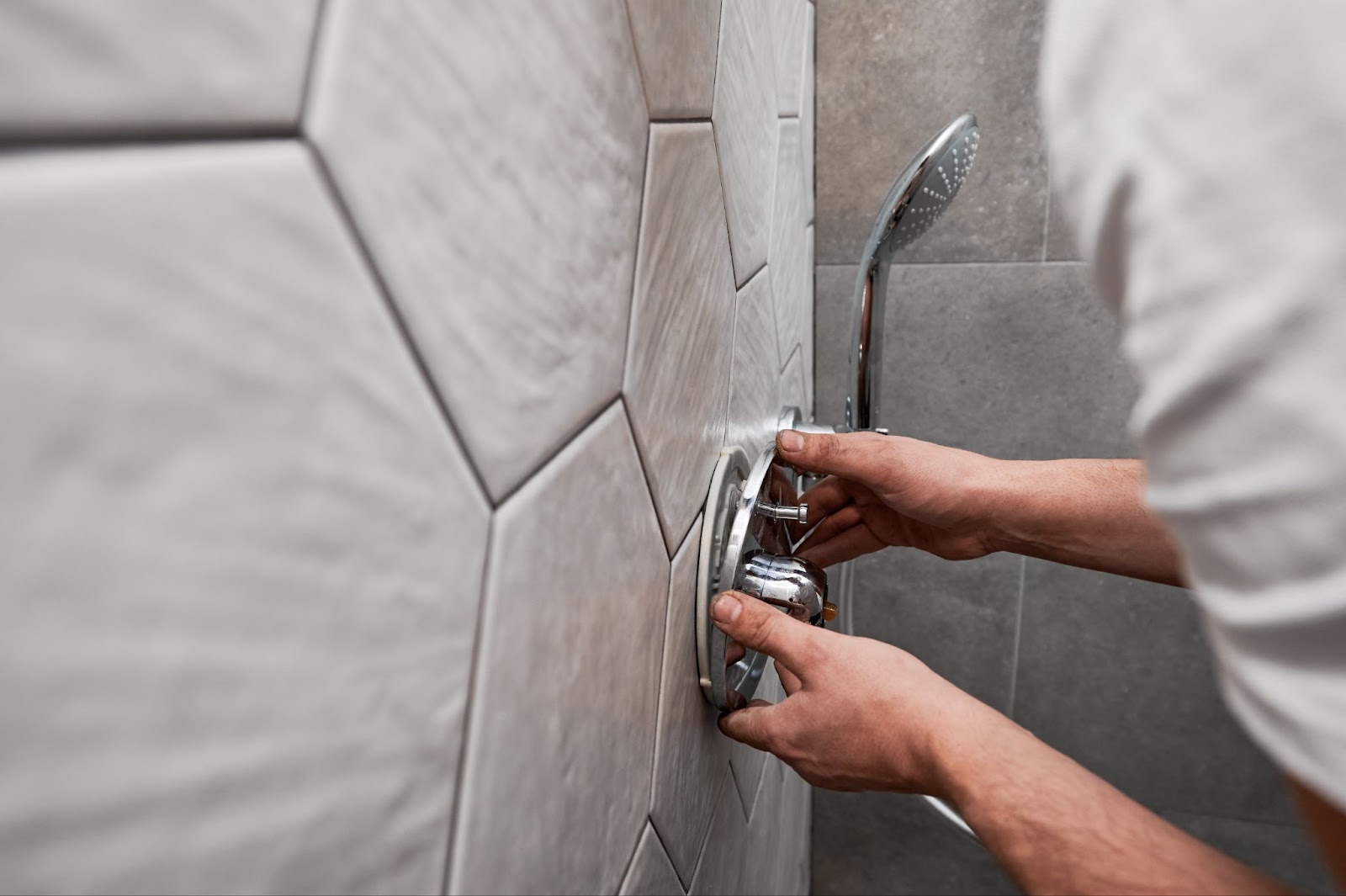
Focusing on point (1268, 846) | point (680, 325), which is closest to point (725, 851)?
point (680, 325)

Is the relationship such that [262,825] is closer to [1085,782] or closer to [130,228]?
[130,228]

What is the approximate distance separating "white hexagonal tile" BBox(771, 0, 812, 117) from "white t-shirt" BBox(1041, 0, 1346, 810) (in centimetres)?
50

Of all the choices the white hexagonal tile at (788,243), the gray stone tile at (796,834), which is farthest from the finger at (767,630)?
the gray stone tile at (796,834)

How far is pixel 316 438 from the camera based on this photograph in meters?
0.12

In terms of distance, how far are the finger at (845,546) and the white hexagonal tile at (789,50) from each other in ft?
1.25

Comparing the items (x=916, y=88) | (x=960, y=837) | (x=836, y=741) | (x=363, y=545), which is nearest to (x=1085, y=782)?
(x=836, y=741)

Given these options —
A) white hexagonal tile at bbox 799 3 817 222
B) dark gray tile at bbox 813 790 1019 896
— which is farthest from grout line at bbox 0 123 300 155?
dark gray tile at bbox 813 790 1019 896

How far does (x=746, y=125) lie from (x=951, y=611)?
0.81 metres

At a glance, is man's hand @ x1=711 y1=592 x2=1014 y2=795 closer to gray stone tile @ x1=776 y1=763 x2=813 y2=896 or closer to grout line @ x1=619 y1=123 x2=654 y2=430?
grout line @ x1=619 y1=123 x2=654 y2=430

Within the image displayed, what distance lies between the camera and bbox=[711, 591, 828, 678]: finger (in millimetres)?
384

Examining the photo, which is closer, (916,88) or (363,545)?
(363,545)

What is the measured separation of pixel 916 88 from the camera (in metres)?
0.88

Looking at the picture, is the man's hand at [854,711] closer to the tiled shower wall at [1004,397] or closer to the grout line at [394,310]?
A: the grout line at [394,310]

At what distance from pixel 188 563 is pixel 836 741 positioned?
34cm
